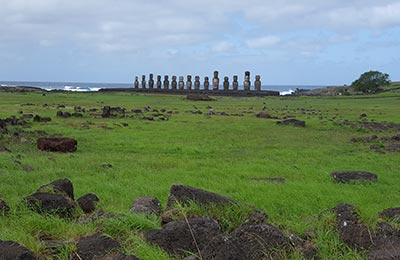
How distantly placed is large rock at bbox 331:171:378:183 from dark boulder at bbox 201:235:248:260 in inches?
245

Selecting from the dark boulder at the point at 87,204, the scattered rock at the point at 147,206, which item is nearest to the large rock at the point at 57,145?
the dark boulder at the point at 87,204

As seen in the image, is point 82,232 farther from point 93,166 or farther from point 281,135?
point 281,135

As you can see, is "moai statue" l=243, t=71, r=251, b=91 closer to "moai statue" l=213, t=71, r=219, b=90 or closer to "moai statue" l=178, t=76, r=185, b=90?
"moai statue" l=213, t=71, r=219, b=90

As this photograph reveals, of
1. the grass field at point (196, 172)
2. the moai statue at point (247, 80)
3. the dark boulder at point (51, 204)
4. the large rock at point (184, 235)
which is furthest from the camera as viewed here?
the moai statue at point (247, 80)

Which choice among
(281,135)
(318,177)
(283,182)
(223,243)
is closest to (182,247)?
(223,243)

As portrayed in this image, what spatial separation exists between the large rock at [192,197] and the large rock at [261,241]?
120 centimetres

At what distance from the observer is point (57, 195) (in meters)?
7.24

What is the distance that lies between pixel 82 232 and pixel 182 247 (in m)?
1.30

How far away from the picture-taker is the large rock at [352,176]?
11036mm

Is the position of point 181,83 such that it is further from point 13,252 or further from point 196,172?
point 13,252

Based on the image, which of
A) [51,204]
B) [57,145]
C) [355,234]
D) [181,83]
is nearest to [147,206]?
[51,204]

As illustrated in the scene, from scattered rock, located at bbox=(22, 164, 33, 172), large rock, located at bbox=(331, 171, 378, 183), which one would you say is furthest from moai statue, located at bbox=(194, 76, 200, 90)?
large rock, located at bbox=(331, 171, 378, 183)

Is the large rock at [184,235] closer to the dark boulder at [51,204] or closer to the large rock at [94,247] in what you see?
the large rock at [94,247]

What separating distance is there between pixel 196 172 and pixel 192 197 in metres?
4.64
